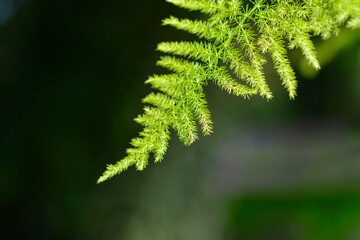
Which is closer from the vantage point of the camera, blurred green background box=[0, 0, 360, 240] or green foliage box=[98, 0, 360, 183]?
green foliage box=[98, 0, 360, 183]

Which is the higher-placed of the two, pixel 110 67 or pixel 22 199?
pixel 110 67

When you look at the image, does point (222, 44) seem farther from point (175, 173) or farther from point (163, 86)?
point (175, 173)

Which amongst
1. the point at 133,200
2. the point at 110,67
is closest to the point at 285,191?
the point at 133,200

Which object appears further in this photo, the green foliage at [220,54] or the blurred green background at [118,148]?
the blurred green background at [118,148]

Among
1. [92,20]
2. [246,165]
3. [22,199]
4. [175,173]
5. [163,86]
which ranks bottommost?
[22,199]
